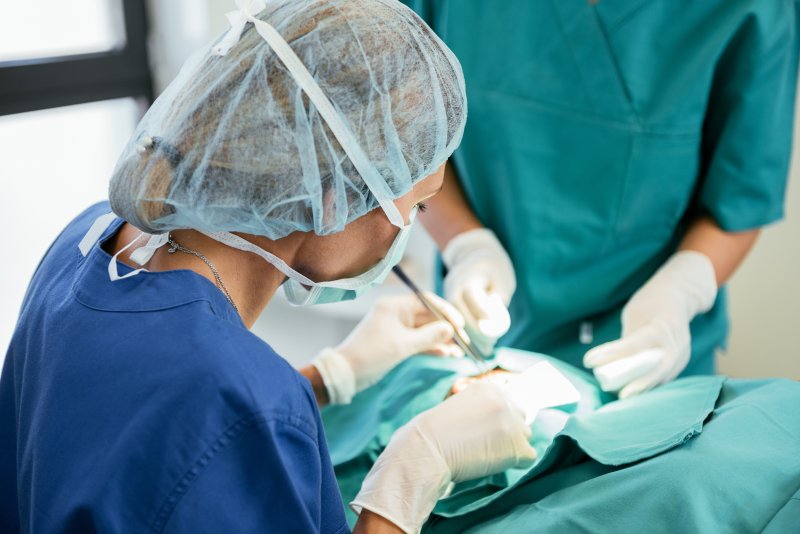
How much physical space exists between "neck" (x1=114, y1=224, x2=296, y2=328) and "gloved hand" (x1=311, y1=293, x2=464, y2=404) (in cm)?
36

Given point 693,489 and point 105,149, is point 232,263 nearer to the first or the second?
point 693,489

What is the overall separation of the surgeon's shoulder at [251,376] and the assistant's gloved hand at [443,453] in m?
0.23

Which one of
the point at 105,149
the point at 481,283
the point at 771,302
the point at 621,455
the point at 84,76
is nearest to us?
the point at 621,455

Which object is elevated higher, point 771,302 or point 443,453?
point 443,453

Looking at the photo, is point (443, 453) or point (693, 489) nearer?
point (693, 489)

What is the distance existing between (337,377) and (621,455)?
1.83 ft

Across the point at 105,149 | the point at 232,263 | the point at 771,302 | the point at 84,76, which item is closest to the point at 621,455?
A: the point at 232,263

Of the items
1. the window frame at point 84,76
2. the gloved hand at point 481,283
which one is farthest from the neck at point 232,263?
the window frame at point 84,76

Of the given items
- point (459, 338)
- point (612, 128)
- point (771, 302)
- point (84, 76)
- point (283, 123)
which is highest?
point (283, 123)

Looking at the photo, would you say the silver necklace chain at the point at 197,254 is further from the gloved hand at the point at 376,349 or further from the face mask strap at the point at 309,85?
the gloved hand at the point at 376,349

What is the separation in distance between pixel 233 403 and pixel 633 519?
0.57 meters

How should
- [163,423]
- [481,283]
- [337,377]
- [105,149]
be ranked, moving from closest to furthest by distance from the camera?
[163,423]
[337,377]
[481,283]
[105,149]

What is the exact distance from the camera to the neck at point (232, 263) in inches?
43.9

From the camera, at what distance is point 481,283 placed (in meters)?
1.65
